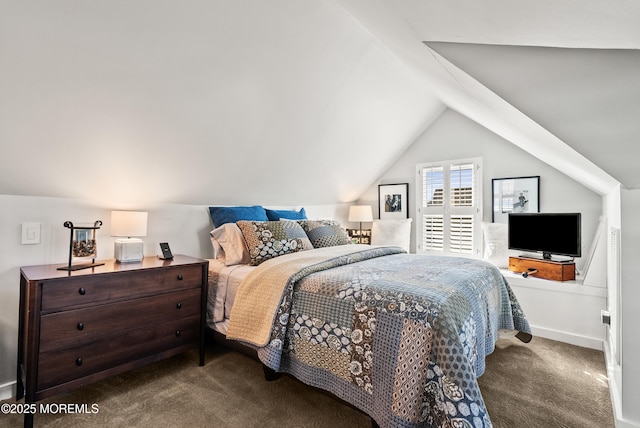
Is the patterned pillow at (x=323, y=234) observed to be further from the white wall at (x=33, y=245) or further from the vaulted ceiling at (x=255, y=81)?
the white wall at (x=33, y=245)

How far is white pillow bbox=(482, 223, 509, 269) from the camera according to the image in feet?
11.8

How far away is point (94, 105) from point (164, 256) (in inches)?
44.6

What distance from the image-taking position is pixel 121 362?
1968 mm

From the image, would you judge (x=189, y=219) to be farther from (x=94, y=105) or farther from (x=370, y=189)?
(x=370, y=189)

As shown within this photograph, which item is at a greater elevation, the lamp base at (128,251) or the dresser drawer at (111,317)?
the lamp base at (128,251)

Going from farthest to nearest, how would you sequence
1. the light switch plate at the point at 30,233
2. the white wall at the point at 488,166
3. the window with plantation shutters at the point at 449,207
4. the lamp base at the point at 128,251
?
1. the window with plantation shutters at the point at 449,207
2. the white wall at the point at 488,166
3. the lamp base at the point at 128,251
4. the light switch plate at the point at 30,233

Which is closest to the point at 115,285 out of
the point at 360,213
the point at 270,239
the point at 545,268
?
the point at 270,239

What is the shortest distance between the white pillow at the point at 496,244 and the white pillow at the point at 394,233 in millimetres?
1019

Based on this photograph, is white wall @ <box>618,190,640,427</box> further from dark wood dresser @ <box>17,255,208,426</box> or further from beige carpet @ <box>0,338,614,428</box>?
dark wood dresser @ <box>17,255,208,426</box>

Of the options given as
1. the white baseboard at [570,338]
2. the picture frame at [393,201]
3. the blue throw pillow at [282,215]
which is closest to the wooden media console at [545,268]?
the white baseboard at [570,338]

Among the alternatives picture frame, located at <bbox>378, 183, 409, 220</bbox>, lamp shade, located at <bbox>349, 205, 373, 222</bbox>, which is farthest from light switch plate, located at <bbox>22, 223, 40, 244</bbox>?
picture frame, located at <bbox>378, 183, 409, 220</bbox>

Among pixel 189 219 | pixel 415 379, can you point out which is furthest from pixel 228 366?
pixel 415 379

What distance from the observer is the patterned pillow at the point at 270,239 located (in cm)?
257

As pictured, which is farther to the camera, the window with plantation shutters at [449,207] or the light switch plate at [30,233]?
the window with plantation shutters at [449,207]
